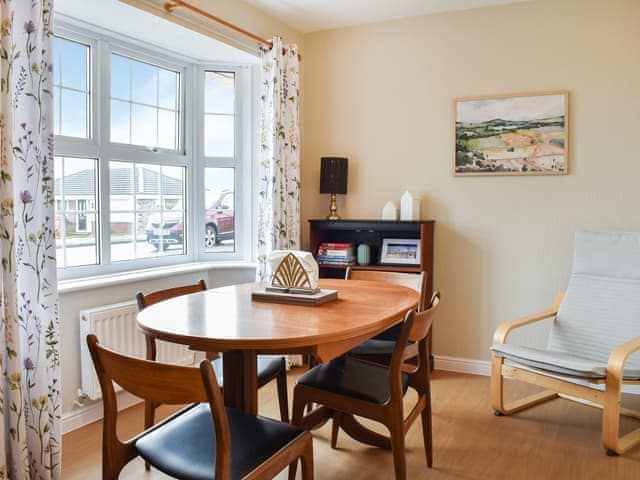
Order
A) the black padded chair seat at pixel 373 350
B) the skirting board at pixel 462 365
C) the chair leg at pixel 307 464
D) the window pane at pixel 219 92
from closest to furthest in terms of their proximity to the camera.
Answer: the chair leg at pixel 307 464, the black padded chair seat at pixel 373 350, the skirting board at pixel 462 365, the window pane at pixel 219 92

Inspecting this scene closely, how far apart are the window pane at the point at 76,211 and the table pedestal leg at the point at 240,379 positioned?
154cm

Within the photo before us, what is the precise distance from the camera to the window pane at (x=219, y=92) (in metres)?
3.78

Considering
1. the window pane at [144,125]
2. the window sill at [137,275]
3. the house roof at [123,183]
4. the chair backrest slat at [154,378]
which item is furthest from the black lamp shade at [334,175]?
the chair backrest slat at [154,378]

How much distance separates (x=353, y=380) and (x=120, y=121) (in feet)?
7.15

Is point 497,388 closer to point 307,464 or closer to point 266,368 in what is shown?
point 266,368

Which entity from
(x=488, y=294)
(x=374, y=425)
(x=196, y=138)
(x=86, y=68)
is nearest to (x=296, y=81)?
(x=196, y=138)

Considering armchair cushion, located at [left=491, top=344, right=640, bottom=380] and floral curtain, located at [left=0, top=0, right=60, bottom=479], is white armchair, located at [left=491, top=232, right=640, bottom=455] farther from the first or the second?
floral curtain, located at [left=0, top=0, right=60, bottom=479]

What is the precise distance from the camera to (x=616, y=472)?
2.32 metres

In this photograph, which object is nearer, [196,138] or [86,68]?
[86,68]

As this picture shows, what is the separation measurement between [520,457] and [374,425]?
72cm

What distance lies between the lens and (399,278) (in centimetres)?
281

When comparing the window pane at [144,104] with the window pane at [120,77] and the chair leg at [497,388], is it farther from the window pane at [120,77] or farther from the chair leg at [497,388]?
A: the chair leg at [497,388]

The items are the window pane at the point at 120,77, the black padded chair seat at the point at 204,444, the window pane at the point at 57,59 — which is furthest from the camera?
the window pane at the point at 120,77

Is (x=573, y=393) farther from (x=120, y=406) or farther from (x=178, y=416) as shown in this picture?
(x=120, y=406)
